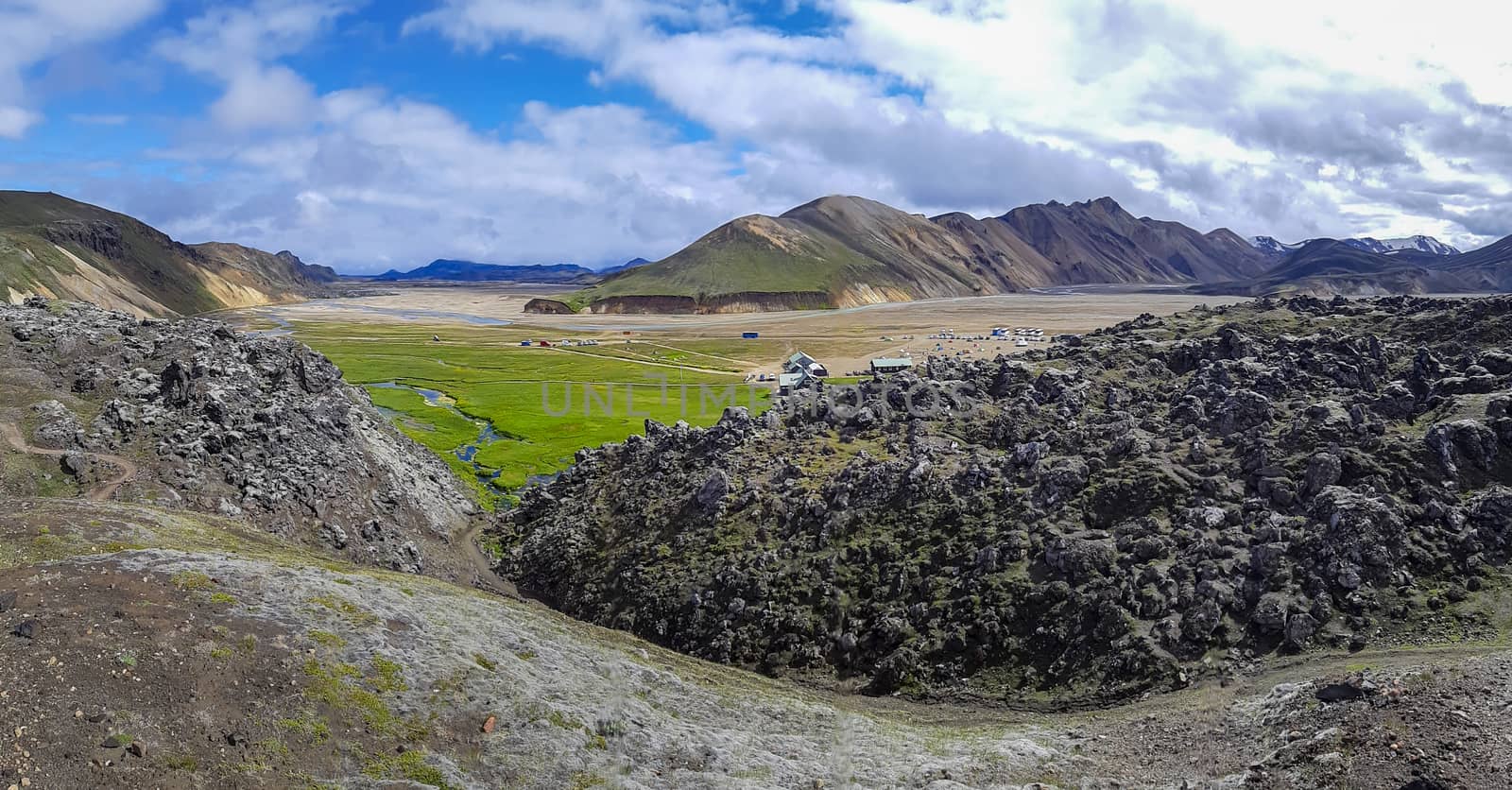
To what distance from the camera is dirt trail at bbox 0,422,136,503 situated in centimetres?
5491

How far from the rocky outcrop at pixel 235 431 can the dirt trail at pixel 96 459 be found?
994 millimetres

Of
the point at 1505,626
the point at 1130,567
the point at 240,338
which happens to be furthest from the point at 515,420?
the point at 1505,626

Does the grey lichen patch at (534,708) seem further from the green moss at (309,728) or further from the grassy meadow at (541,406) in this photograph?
the grassy meadow at (541,406)

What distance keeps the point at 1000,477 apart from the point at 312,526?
5269 cm

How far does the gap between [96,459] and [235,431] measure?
9.51 meters

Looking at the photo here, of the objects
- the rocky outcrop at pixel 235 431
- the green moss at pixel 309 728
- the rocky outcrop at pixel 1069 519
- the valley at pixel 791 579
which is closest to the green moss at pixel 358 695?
the valley at pixel 791 579

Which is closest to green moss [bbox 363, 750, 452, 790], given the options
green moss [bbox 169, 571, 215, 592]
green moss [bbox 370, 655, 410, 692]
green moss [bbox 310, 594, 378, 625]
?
green moss [bbox 370, 655, 410, 692]

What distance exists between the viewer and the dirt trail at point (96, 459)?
54906mm

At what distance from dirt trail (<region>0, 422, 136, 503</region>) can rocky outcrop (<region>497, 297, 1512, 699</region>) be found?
28075 millimetres

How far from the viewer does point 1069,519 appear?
178 feet

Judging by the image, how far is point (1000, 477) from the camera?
2357 inches

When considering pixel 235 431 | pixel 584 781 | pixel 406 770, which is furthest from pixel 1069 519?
pixel 235 431

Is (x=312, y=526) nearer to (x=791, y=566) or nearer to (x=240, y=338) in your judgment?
(x=240, y=338)

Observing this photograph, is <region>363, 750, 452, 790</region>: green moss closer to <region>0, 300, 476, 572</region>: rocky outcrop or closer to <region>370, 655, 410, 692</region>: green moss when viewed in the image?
<region>370, 655, 410, 692</region>: green moss
